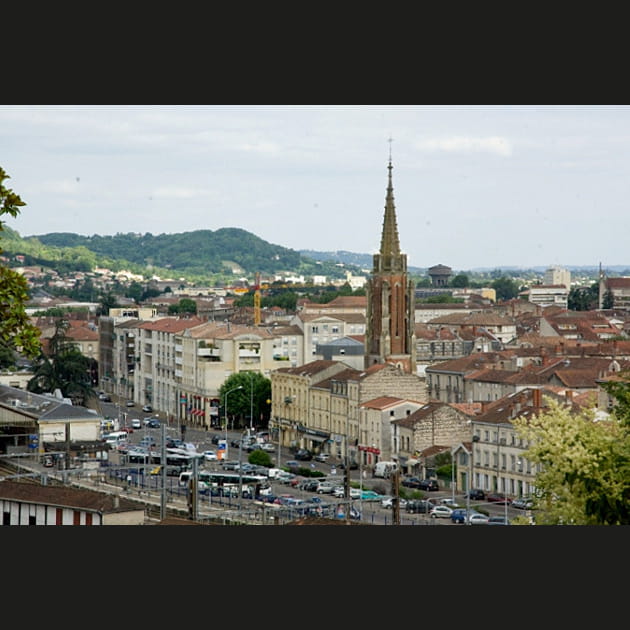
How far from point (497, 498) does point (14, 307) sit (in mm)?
19269

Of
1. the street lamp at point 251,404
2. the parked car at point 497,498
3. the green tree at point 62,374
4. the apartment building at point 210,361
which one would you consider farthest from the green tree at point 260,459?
the green tree at point 62,374

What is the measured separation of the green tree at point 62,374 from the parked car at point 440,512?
57.0 ft

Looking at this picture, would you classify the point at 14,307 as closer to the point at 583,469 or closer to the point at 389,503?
the point at 583,469

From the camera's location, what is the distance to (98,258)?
143750 millimetres

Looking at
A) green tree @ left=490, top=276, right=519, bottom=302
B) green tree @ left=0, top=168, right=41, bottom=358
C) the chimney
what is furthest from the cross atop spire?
green tree @ left=490, top=276, right=519, bottom=302

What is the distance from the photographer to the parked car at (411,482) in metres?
30.5

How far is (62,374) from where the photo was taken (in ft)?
144

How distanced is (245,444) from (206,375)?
6.68m

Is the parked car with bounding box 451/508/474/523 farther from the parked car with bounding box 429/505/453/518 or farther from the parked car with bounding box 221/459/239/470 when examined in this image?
the parked car with bounding box 221/459/239/470

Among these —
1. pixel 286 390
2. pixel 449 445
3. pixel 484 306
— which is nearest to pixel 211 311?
pixel 484 306

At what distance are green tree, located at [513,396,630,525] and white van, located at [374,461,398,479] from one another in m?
19.6

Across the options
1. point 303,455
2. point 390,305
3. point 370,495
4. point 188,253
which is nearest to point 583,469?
point 370,495

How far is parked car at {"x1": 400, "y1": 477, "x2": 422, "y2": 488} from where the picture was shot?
3052 cm

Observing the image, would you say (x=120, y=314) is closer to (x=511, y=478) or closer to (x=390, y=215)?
(x=390, y=215)
